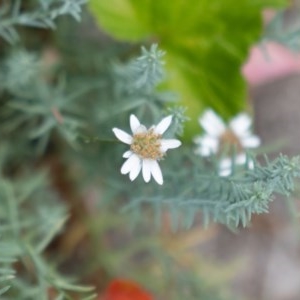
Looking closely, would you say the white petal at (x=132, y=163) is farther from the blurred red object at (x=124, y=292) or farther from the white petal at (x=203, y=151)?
the blurred red object at (x=124, y=292)

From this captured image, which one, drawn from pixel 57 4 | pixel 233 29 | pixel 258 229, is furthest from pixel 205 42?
pixel 258 229

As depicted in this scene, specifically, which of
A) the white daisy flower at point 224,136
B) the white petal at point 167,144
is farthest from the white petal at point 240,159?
the white petal at point 167,144

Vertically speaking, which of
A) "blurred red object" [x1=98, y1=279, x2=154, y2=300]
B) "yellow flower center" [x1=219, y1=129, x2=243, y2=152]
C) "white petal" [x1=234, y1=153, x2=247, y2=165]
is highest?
"yellow flower center" [x1=219, y1=129, x2=243, y2=152]

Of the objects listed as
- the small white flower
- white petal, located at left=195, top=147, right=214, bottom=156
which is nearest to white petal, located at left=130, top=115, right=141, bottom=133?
the small white flower

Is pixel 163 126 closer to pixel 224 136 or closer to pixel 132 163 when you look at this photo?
pixel 132 163

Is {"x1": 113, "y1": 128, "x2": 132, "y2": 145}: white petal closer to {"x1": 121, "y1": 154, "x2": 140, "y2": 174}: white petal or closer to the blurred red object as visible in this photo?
{"x1": 121, "y1": 154, "x2": 140, "y2": 174}: white petal

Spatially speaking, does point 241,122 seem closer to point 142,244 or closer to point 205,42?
point 205,42
